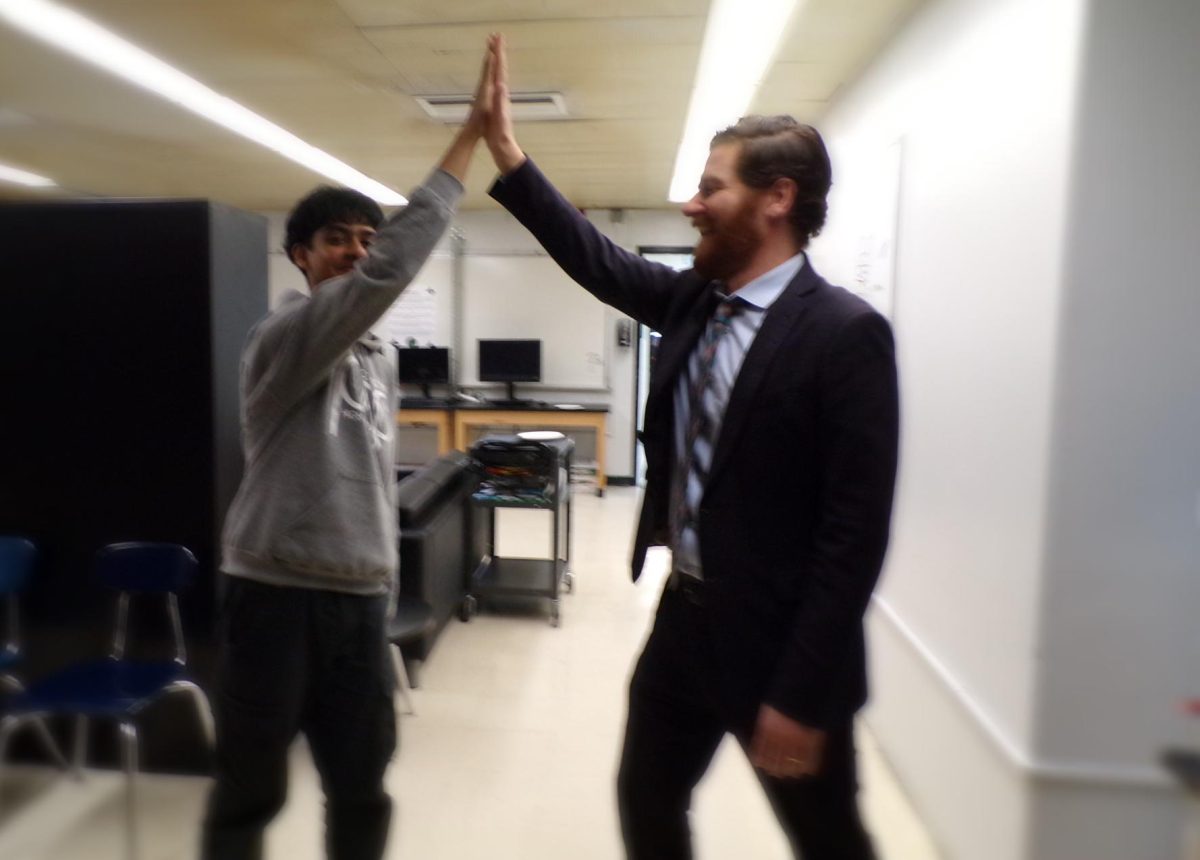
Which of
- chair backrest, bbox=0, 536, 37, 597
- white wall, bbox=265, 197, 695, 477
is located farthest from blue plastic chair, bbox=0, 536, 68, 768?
white wall, bbox=265, 197, 695, 477

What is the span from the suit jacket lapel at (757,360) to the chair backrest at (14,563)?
6.94 ft

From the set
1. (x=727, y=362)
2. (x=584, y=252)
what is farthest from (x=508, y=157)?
(x=727, y=362)

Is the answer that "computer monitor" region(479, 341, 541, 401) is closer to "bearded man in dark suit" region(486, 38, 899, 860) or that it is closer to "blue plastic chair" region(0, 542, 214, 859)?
"blue plastic chair" region(0, 542, 214, 859)

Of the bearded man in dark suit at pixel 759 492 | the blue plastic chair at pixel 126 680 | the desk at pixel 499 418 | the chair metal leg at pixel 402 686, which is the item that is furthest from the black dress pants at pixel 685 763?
the desk at pixel 499 418

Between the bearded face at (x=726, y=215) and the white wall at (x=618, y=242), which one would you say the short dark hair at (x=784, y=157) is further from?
the white wall at (x=618, y=242)

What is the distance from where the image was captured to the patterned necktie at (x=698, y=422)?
4.28ft

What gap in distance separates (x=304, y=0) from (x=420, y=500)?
6.19 feet

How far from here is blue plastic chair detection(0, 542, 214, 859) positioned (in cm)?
191

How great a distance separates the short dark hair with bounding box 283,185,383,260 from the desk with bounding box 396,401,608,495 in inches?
221

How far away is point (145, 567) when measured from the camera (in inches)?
87.0

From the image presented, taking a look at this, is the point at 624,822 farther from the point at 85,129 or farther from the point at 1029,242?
the point at 85,129

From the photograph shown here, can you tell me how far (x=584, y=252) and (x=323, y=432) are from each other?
0.60 metres

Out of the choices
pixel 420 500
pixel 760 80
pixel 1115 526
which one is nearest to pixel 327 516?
pixel 1115 526

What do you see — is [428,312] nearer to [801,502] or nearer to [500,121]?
[500,121]
